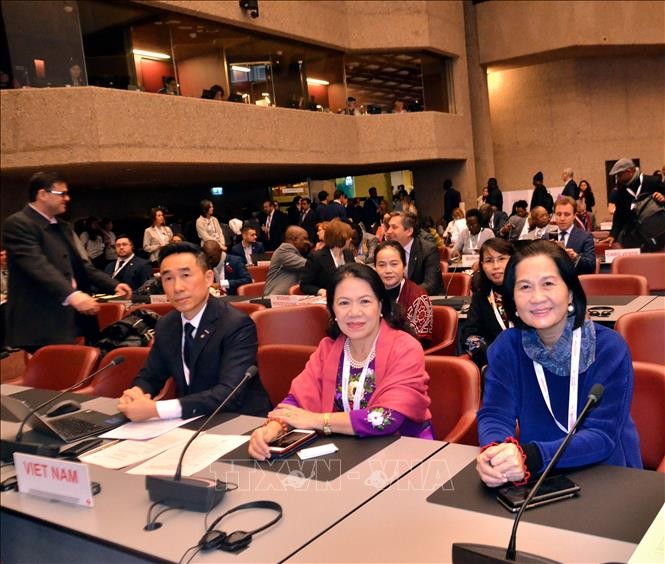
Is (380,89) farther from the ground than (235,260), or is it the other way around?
(380,89)

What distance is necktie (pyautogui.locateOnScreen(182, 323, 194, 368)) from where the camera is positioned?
2.45 meters

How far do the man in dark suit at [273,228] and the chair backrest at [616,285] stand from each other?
6.71 metres

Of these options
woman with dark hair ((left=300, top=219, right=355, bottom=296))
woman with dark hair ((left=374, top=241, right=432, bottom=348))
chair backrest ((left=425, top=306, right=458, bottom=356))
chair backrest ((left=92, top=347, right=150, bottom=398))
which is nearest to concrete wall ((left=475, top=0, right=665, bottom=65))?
woman with dark hair ((left=300, top=219, right=355, bottom=296))

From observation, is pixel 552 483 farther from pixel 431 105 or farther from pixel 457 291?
pixel 431 105

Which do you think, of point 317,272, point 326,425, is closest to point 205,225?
point 317,272

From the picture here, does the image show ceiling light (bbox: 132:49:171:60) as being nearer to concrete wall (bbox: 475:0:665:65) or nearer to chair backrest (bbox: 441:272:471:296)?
chair backrest (bbox: 441:272:471:296)

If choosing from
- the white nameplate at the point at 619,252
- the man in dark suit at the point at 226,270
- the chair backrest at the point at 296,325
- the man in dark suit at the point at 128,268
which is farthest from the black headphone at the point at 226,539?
the man in dark suit at the point at 128,268

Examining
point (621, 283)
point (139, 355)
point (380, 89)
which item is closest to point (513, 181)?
point (380, 89)

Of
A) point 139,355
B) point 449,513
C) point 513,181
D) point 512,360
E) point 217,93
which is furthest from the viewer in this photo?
point 513,181

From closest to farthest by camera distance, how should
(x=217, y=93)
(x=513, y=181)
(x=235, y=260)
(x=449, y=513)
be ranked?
(x=449, y=513) < (x=235, y=260) < (x=217, y=93) < (x=513, y=181)

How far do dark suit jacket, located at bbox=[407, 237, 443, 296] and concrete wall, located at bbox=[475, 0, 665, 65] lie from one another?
9.97m

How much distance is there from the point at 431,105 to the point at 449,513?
12841 millimetres

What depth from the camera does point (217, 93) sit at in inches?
392

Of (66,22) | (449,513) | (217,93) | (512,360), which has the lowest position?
(449,513)
